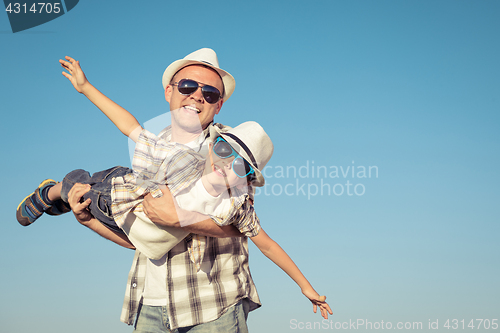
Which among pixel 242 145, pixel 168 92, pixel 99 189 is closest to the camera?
pixel 242 145

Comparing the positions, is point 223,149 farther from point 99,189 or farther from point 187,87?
point 99,189

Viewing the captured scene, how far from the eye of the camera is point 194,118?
12.3 ft

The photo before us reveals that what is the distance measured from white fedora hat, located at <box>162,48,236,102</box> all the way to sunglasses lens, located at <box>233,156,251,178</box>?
112cm

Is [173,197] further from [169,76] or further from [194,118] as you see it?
[169,76]

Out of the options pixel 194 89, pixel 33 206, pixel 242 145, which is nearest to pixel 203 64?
pixel 194 89

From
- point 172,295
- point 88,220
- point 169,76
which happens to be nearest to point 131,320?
point 172,295

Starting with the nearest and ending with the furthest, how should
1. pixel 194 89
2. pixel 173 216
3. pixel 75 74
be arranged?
pixel 173 216, pixel 75 74, pixel 194 89

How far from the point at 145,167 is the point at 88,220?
3.35ft

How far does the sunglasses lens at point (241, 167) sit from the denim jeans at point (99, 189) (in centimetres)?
110

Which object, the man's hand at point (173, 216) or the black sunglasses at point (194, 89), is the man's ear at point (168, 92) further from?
the man's hand at point (173, 216)

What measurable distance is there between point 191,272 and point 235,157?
1.09 meters

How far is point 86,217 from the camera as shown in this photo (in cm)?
376

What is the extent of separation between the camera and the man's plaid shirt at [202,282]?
338 centimetres

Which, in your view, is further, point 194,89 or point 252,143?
point 194,89
